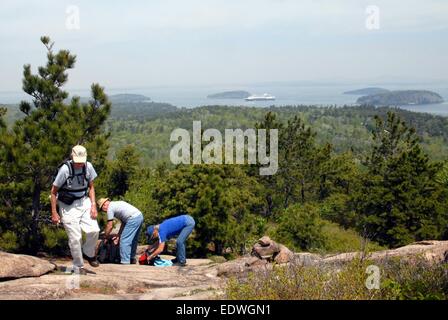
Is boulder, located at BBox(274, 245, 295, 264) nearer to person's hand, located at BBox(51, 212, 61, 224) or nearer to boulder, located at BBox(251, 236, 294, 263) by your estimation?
boulder, located at BBox(251, 236, 294, 263)

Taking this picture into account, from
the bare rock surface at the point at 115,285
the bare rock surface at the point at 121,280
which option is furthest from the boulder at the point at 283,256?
the bare rock surface at the point at 115,285

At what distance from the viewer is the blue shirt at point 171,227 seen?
34.5 feet

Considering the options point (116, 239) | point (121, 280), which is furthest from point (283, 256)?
point (121, 280)

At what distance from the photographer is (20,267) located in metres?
7.71

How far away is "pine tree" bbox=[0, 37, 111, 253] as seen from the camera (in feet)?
36.9

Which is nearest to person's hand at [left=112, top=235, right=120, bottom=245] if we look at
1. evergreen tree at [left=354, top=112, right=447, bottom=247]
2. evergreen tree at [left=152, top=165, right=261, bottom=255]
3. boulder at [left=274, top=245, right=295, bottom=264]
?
boulder at [left=274, top=245, right=295, bottom=264]

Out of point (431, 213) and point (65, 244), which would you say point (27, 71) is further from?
point (431, 213)

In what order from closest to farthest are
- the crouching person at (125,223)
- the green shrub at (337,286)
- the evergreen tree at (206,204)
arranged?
the green shrub at (337,286) < the crouching person at (125,223) < the evergreen tree at (206,204)

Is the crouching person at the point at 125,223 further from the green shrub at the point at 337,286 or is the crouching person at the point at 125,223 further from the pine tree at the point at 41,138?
the green shrub at the point at 337,286

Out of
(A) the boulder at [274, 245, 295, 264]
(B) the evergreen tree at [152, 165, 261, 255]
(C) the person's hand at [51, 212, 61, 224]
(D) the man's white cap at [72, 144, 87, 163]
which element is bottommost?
(B) the evergreen tree at [152, 165, 261, 255]

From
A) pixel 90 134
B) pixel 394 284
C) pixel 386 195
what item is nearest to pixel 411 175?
pixel 386 195

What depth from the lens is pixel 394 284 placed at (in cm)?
569

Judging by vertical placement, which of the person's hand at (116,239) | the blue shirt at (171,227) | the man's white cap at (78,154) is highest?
the man's white cap at (78,154)
